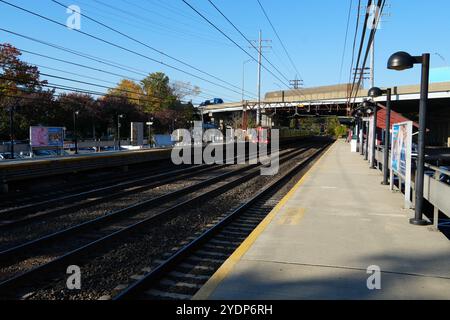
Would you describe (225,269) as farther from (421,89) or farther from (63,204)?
(63,204)

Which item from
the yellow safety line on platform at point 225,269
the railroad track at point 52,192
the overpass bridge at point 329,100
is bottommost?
the railroad track at point 52,192

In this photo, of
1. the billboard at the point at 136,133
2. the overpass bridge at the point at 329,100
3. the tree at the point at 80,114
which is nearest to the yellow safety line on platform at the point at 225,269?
the billboard at the point at 136,133

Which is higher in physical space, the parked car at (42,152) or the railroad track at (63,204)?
the parked car at (42,152)

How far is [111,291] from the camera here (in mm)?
5633

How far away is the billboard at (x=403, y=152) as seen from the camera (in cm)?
933

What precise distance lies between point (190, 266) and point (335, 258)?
2253 mm

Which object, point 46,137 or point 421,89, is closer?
point 421,89

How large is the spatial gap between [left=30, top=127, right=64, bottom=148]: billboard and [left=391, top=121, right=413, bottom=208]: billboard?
2691cm

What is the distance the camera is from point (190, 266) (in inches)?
266

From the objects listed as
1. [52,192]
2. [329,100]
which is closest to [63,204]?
[52,192]

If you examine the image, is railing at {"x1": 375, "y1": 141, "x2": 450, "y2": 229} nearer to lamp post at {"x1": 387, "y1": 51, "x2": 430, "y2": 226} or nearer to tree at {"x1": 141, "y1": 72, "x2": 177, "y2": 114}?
lamp post at {"x1": 387, "y1": 51, "x2": 430, "y2": 226}

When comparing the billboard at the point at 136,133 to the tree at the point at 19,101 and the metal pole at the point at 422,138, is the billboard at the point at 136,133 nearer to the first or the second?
the tree at the point at 19,101

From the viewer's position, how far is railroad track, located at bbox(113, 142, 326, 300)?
5.50m

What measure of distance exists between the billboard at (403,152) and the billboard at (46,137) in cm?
2691
